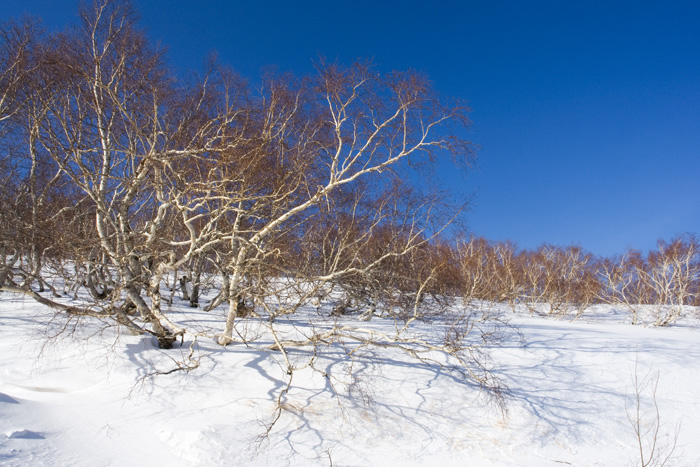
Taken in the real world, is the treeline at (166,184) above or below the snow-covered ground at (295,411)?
above

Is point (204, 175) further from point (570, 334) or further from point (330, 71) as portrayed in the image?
point (570, 334)

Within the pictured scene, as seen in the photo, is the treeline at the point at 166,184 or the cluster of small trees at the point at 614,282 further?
the cluster of small trees at the point at 614,282

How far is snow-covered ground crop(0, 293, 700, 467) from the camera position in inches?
192

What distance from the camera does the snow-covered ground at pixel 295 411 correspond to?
4.87 m

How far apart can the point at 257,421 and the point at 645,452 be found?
6299 mm

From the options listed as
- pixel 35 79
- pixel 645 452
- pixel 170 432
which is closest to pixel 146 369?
pixel 170 432

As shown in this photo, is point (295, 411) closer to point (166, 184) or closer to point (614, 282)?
point (166, 184)

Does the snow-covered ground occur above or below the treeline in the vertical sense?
below

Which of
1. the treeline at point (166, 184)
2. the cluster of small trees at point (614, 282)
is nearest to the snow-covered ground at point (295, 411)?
the treeline at point (166, 184)

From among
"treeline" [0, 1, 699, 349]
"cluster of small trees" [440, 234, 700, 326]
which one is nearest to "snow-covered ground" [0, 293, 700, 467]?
"treeline" [0, 1, 699, 349]

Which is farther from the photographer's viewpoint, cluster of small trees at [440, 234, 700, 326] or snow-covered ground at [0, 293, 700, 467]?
cluster of small trees at [440, 234, 700, 326]

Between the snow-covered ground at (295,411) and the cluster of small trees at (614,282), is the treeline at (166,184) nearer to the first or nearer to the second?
the snow-covered ground at (295,411)

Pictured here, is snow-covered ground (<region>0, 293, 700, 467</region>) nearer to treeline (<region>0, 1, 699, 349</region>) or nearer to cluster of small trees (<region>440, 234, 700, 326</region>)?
treeline (<region>0, 1, 699, 349</region>)

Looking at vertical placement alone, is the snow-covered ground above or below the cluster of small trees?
below
